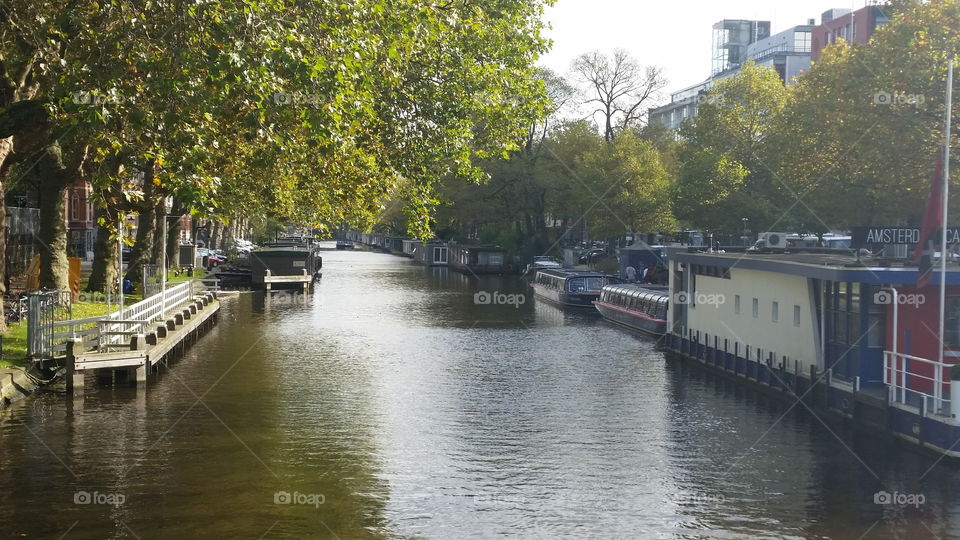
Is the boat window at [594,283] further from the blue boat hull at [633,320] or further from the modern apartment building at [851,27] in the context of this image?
the modern apartment building at [851,27]

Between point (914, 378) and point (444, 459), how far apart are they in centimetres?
1196

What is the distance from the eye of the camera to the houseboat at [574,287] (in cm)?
6322

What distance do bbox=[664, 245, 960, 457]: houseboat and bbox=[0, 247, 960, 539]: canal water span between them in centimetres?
88

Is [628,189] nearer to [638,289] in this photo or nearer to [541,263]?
[541,263]

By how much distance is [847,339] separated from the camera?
2816cm

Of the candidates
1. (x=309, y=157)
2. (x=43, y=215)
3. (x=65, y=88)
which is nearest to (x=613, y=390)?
(x=309, y=157)

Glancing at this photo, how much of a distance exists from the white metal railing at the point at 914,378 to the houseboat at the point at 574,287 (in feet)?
119

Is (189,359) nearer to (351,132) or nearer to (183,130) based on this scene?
(351,132)

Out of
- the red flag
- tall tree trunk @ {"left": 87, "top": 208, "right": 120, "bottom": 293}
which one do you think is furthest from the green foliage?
tall tree trunk @ {"left": 87, "top": 208, "right": 120, "bottom": 293}

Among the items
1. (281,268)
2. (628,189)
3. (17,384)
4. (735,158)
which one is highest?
(735,158)

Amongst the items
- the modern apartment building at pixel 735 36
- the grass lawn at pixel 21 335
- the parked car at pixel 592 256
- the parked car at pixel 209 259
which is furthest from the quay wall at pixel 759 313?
the modern apartment building at pixel 735 36

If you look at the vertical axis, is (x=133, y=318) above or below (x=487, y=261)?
below

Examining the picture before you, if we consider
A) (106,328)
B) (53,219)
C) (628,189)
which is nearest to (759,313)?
(106,328)

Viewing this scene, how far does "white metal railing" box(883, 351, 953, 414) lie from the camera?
23.6 metres
